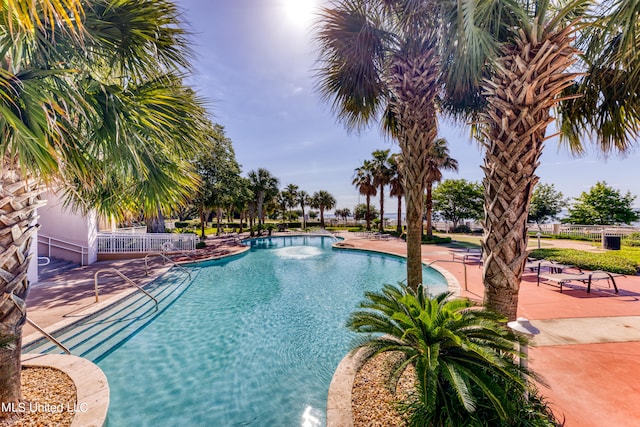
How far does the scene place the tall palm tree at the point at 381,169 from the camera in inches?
1043

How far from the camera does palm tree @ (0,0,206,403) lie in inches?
81.9

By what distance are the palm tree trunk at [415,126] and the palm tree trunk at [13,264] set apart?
17.3 feet

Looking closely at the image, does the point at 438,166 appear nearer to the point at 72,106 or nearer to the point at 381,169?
the point at 381,169

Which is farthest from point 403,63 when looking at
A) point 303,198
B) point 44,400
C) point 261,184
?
point 303,198

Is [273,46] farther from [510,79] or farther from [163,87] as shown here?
[510,79]

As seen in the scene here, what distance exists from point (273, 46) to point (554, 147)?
786cm

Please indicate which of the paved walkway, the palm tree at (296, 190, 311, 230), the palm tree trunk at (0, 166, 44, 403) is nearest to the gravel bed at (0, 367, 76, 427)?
the palm tree trunk at (0, 166, 44, 403)

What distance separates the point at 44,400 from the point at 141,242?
13.2m

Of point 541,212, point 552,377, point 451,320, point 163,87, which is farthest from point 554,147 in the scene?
point 541,212

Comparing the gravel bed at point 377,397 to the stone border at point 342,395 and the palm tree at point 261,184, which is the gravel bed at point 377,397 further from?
the palm tree at point 261,184

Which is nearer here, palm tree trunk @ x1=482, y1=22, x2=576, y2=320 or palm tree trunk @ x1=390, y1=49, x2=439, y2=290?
palm tree trunk @ x1=482, y1=22, x2=576, y2=320

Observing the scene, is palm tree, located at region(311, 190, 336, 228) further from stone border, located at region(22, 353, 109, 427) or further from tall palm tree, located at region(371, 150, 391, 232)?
stone border, located at region(22, 353, 109, 427)

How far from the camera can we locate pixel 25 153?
2211 mm

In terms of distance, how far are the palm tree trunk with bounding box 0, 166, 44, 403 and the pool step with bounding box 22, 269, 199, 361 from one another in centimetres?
232
